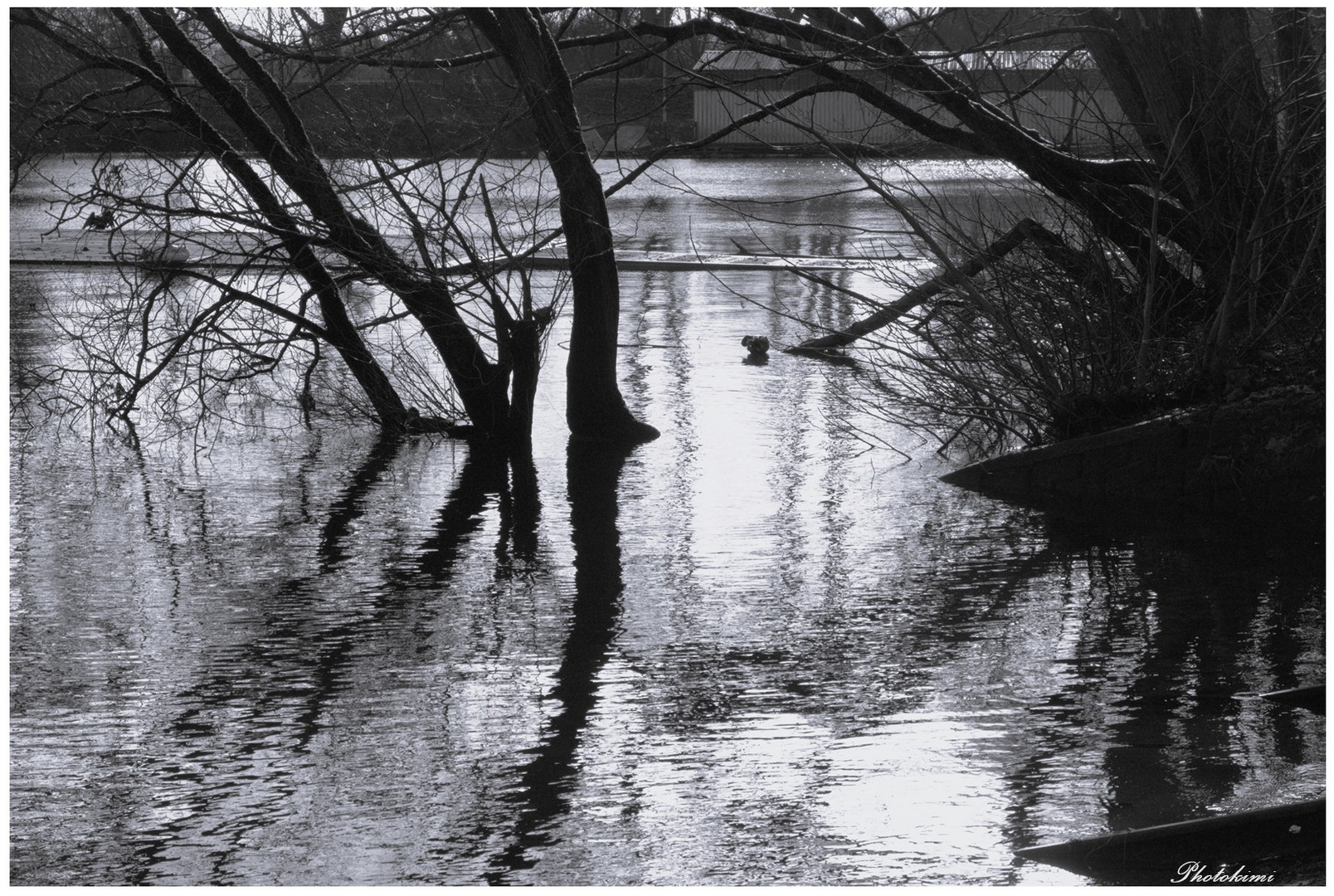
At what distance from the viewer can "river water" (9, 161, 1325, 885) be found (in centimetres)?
413

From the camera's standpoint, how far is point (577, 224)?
30.9 feet

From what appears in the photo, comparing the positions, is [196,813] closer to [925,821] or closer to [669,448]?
[925,821]

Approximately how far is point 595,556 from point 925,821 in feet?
10.4

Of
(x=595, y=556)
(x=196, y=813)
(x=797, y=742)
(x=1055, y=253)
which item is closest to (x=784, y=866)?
(x=797, y=742)

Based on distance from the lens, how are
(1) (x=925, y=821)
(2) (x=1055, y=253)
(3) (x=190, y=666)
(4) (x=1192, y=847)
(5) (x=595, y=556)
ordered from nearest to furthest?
(4) (x=1192, y=847) → (1) (x=925, y=821) → (3) (x=190, y=666) → (5) (x=595, y=556) → (2) (x=1055, y=253)

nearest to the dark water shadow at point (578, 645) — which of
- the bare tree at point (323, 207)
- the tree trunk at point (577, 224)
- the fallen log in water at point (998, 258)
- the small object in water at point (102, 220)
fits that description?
the tree trunk at point (577, 224)

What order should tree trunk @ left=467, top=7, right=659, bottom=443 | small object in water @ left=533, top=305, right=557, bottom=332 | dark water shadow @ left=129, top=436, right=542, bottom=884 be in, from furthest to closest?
small object in water @ left=533, top=305, right=557, bottom=332 < tree trunk @ left=467, top=7, right=659, bottom=443 < dark water shadow @ left=129, top=436, right=542, bottom=884

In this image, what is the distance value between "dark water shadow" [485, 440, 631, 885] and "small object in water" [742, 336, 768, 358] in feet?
10.7

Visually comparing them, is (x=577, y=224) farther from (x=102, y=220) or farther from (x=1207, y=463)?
(x=1207, y=463)

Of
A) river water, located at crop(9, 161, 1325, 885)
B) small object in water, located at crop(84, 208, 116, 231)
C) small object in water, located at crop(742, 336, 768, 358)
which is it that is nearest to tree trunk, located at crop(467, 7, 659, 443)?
river water, located at crop(9, 161, 1325, 885)

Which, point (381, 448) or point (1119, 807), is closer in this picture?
point (1119, 807)

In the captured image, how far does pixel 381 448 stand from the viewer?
954 cm

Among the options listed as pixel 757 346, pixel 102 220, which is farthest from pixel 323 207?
pixel 757 346

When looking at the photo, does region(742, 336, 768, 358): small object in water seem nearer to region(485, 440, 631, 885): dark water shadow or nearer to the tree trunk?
the tree trunk
